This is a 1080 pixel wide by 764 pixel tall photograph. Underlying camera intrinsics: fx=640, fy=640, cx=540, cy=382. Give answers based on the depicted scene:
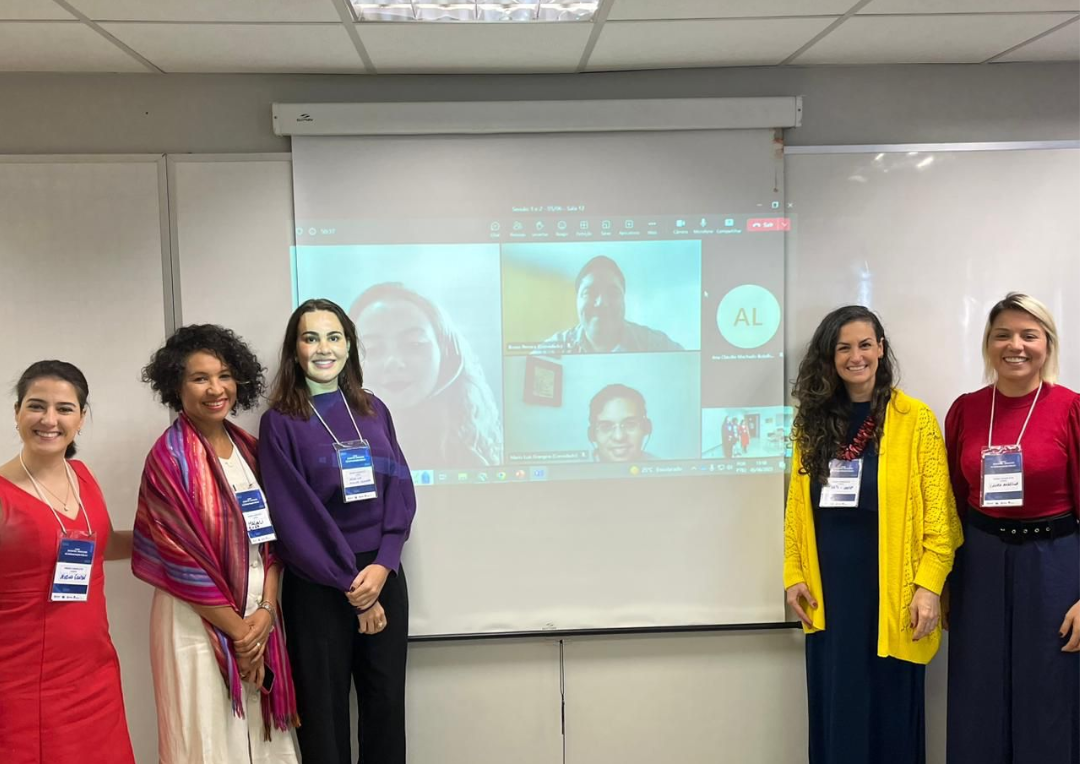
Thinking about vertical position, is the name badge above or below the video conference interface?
below

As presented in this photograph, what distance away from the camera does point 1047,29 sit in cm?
206

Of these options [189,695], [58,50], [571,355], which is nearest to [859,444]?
[571,355]

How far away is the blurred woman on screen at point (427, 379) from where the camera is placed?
7.30 ft

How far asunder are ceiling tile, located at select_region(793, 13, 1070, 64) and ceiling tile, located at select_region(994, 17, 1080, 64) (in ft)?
0.23

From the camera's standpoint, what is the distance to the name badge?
1.86 m

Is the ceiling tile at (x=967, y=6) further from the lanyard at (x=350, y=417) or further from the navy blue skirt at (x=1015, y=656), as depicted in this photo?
the lanyard at (x=350, y=417)

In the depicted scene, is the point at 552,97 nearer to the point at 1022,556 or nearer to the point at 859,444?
the point at 859,444

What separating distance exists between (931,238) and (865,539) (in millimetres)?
1123

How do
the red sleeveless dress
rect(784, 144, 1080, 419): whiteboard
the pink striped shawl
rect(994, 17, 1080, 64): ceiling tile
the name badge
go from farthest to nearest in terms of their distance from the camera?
rect(784, 144, 1080, 419): whiteboard, rect(994, 17, 1080, 64): ceiling tile, the name badge, the pink striped shawl, the red sleeveless dress

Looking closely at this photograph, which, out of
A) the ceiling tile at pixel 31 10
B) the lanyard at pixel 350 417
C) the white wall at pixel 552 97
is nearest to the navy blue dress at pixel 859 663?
the white wall at pixel 552 97

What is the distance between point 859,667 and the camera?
2.07m

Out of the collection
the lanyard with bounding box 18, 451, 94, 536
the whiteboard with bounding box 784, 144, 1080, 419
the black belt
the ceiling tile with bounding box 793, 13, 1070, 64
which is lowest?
the black belt

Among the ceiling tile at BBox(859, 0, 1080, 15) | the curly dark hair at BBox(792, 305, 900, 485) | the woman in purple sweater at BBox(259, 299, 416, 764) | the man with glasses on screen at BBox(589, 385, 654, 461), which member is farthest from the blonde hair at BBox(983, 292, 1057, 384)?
the woman in purple sweater at BBox(259, 299, 416, 764)

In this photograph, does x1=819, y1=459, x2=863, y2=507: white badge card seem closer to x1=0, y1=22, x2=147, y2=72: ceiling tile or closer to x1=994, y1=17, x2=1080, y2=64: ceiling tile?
x1=994, y1=17, x2=1080, y2=64: ceiling tile
